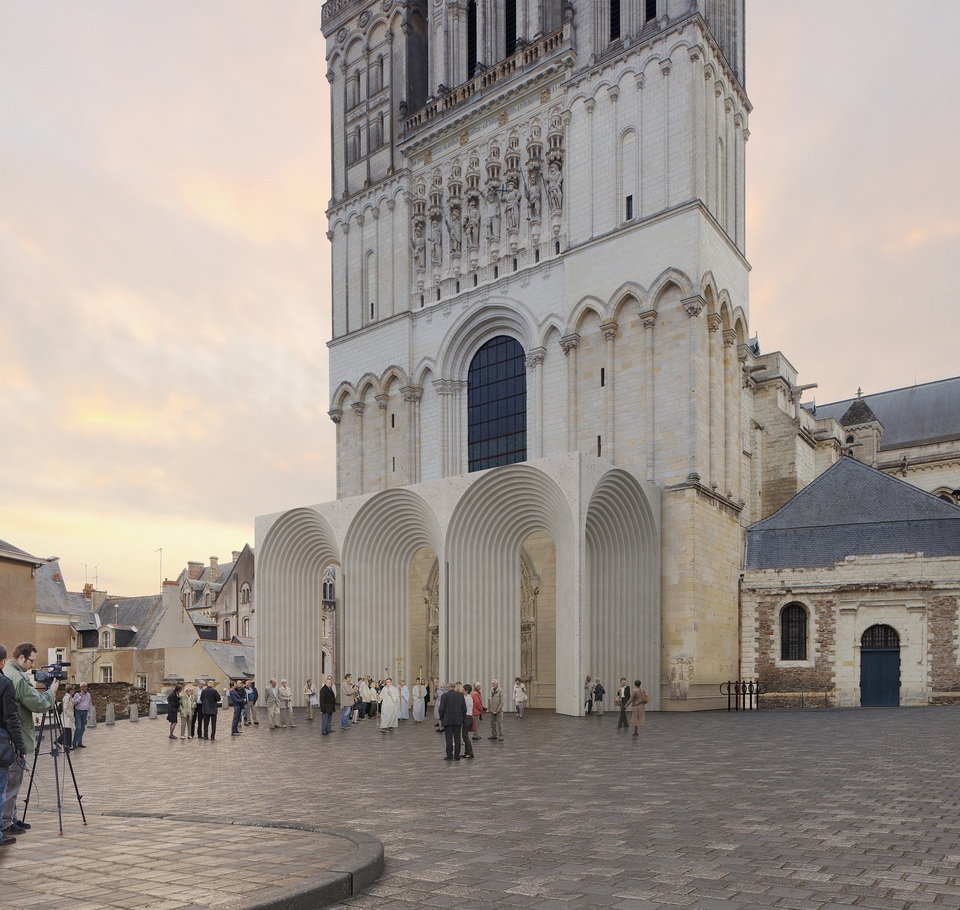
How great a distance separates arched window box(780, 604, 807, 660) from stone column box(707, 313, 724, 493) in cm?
428

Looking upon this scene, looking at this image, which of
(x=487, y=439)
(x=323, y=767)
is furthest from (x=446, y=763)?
(x=487, y=439)

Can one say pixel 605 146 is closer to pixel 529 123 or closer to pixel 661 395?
pixel 529 123

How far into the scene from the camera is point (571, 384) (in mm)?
29703

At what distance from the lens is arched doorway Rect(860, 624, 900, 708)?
26.4 meters

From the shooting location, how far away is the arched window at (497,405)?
32.1m

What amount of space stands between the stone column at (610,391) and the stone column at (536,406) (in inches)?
102

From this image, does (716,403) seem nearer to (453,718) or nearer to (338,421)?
(338,421)

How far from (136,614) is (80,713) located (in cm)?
3477

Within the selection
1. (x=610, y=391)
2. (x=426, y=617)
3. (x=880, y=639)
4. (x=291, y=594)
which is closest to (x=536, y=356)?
(x=610, y=391)

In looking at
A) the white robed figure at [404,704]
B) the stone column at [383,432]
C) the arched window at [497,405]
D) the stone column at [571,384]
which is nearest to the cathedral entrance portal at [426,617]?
the stone column at [383,432]

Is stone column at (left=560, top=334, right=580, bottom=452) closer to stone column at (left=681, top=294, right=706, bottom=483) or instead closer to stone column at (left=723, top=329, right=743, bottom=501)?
stone column at (left=681, top=294, right=706, bottom=483)

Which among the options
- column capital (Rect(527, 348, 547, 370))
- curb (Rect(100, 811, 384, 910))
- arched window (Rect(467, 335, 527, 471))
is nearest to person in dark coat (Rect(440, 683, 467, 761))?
curb (Rect(100, 811, 384, 910))

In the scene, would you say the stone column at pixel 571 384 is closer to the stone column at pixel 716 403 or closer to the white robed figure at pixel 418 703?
the stone column at pixel 716 403

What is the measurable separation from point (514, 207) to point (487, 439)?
27.1ft
